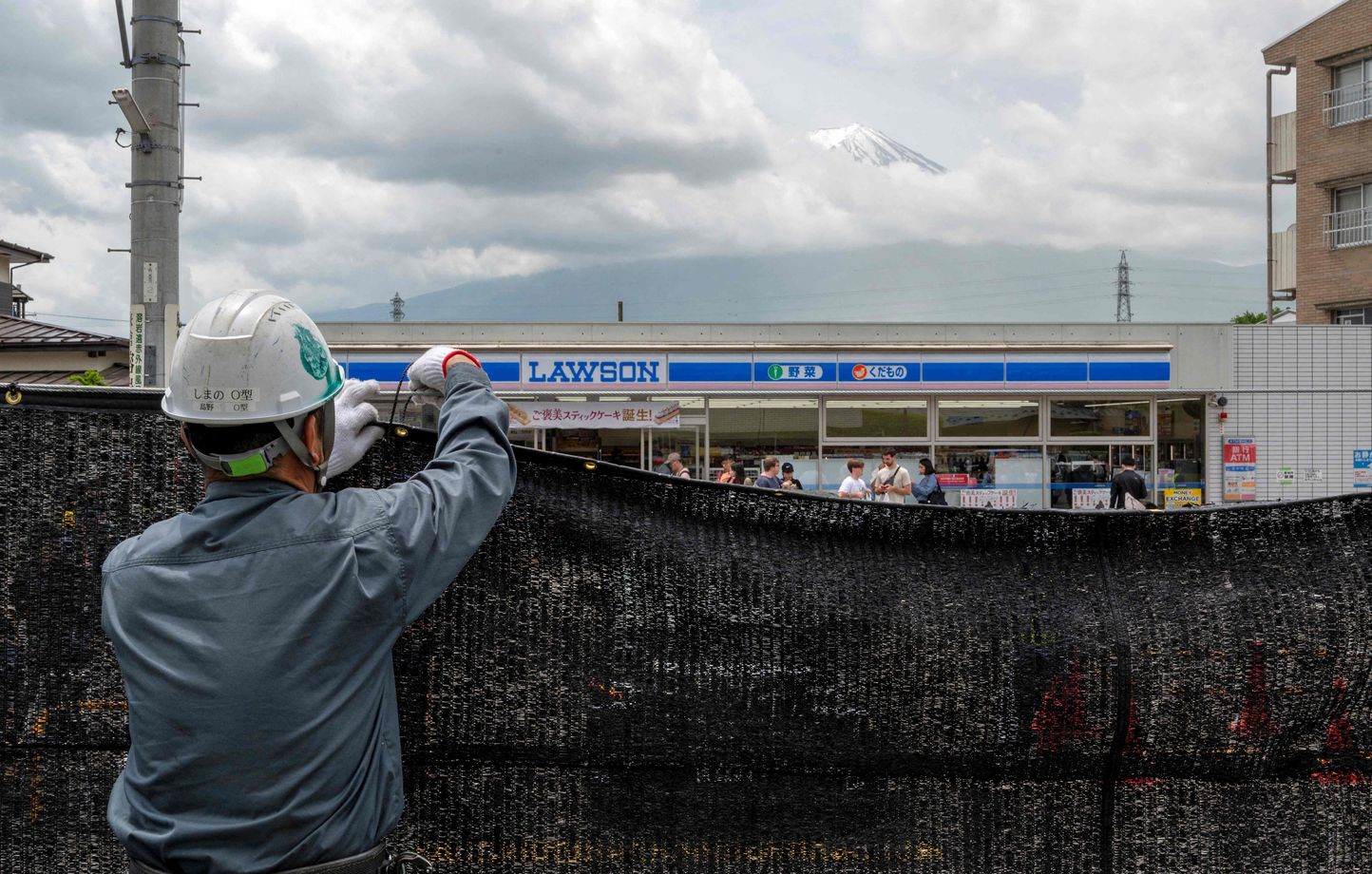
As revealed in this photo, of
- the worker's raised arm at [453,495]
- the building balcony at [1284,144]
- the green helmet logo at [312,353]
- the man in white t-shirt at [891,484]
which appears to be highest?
the building balcony at [1284,144]

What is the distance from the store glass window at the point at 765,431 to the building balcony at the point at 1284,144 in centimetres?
1797

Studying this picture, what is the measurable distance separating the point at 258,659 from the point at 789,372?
21.2m

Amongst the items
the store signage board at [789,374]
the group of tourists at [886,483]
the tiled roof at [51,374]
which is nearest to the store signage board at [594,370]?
the store signage board at [789,374]

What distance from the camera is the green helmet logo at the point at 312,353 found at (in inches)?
70.4

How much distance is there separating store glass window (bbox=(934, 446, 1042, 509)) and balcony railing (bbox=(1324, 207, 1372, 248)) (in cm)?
1352

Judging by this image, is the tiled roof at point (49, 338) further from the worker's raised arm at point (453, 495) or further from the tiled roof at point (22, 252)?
the worker's raised arm at point (453, 495)

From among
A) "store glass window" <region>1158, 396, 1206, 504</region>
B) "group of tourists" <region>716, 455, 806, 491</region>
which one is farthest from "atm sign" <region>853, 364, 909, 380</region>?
"store glass window" <region>1158, 396, 1206, 504</region>

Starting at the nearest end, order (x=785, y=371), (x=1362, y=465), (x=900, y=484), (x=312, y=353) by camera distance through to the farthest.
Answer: (x=312, y=353) < (x=900, y=484) < (x=785, y=371) < (x=1362, y=465)

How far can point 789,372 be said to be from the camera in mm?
22609

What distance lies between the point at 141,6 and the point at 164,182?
4.01ft

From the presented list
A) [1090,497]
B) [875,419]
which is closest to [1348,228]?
[1090,497]

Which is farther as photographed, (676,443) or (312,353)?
(676,443)

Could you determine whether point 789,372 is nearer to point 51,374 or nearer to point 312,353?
point 51,374

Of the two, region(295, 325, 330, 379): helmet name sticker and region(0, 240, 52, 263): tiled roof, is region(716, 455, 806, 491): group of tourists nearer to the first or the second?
region(295, 325, 330, 379): helmet name sticker
